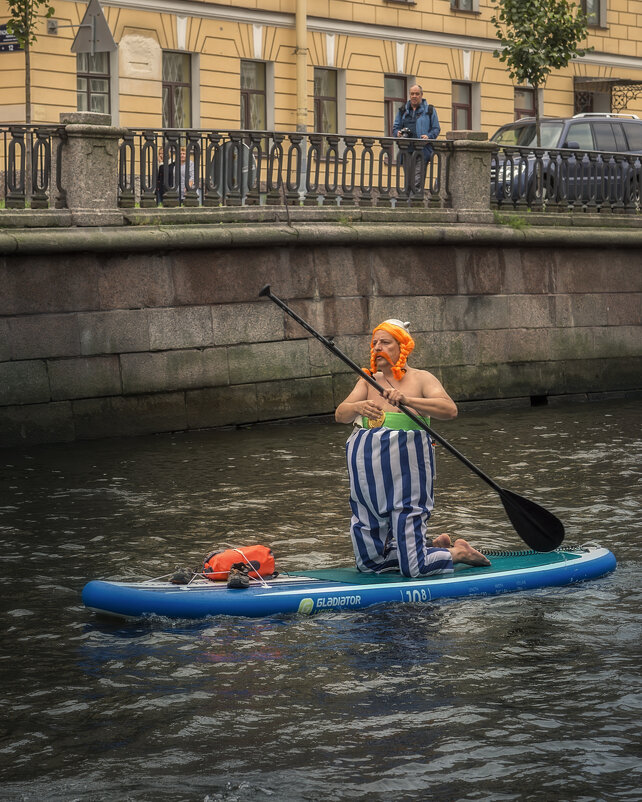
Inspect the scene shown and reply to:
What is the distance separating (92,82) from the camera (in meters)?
21.9

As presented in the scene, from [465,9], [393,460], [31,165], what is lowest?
[393,460]

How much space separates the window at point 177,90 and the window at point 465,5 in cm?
590

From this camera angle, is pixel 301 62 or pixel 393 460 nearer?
pixel 393 460

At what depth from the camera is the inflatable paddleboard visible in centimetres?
742

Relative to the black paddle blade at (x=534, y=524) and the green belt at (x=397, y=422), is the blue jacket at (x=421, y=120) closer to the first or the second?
the black paddle blade at (x=534, y=524)

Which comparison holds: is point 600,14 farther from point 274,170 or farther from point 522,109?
point 274,170

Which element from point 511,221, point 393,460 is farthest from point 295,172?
→ point 393,460

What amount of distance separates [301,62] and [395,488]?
17.4m

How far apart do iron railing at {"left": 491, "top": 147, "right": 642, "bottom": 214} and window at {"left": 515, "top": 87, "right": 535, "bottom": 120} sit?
9.98 meters

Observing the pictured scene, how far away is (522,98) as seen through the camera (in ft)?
94.8

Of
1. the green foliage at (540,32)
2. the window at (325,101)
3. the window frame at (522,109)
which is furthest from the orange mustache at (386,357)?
the window frame at (522,109)

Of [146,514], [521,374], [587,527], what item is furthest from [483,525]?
[521,374]

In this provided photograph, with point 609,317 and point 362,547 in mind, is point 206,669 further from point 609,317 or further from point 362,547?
point 609,317

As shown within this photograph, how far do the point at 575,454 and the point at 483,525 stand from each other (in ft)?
10.9
